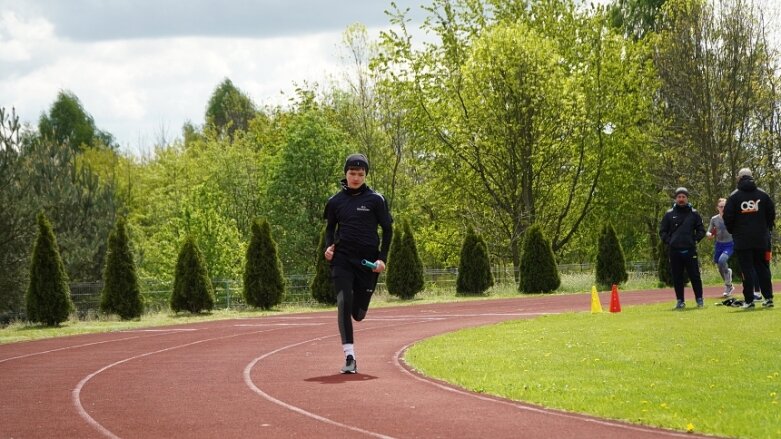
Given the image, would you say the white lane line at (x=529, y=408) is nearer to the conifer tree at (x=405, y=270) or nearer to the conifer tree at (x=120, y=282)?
the conifer tree at (x=120, y=282)

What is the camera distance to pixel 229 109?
109312mm

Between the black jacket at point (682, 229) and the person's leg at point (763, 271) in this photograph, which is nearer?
the person's leg at point (763, 271)

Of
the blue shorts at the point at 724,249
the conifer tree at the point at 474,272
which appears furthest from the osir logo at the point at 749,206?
the conifer tree at the point at 474,272

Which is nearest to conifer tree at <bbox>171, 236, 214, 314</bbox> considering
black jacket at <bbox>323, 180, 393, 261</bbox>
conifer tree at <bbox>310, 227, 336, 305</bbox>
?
conifer tree at <bbox>310, 227, 336, 305</bbox>

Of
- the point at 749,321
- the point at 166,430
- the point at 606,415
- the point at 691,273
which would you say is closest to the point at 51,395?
the point at 166,430

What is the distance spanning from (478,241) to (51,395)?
27.6 m

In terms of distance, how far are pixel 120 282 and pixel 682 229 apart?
16.3 meters

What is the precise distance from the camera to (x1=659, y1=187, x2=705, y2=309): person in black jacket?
21.1m

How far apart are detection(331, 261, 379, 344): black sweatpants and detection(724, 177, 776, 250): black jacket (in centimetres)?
910

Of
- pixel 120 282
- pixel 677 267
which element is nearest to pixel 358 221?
pixel 677 267

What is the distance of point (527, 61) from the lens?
1837 inches

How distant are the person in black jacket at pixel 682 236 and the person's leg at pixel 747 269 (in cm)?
111

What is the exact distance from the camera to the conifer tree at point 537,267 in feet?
126

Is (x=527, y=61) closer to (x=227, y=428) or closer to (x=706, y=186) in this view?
(x=706, y=186)
